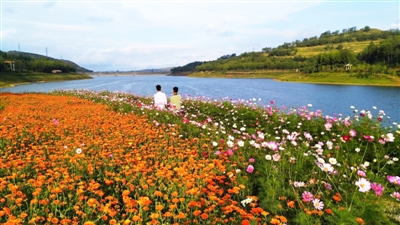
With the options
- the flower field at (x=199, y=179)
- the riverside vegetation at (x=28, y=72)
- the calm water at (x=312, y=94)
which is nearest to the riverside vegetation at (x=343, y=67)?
the calm water at (x=312, y=94)

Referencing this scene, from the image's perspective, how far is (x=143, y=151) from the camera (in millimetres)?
6023

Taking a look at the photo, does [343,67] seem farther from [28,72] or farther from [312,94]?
[28,72]

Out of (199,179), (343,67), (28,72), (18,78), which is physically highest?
(28,72)

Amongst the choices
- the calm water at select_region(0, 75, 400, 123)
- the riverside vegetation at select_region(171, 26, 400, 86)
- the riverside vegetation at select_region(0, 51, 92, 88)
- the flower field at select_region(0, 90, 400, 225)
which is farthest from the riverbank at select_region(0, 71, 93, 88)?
the flower field at select_region(0, 90, 400, 225)

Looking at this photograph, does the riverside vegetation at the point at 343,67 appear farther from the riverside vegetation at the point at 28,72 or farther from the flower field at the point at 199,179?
the riverside vegetation at the point at 28,72

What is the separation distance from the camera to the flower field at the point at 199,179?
11.3ft

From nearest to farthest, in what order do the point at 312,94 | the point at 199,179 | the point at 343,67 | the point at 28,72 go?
the point at 199,179, the point at 312,94, the point at 343,67, the point at 28,72

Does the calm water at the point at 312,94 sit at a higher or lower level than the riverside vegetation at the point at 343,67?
lower

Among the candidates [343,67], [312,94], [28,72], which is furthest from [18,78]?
[343,67]

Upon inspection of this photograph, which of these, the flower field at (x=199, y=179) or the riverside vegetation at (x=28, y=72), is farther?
the riverside vegetation at (x=28, y=72)

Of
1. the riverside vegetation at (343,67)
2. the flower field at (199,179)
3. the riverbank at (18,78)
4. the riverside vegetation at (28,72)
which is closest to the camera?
the flower field at (199,179)

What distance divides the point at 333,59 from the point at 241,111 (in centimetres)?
11803

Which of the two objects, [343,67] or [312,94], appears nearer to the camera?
[312,94]

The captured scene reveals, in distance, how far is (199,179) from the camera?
14.7ft
